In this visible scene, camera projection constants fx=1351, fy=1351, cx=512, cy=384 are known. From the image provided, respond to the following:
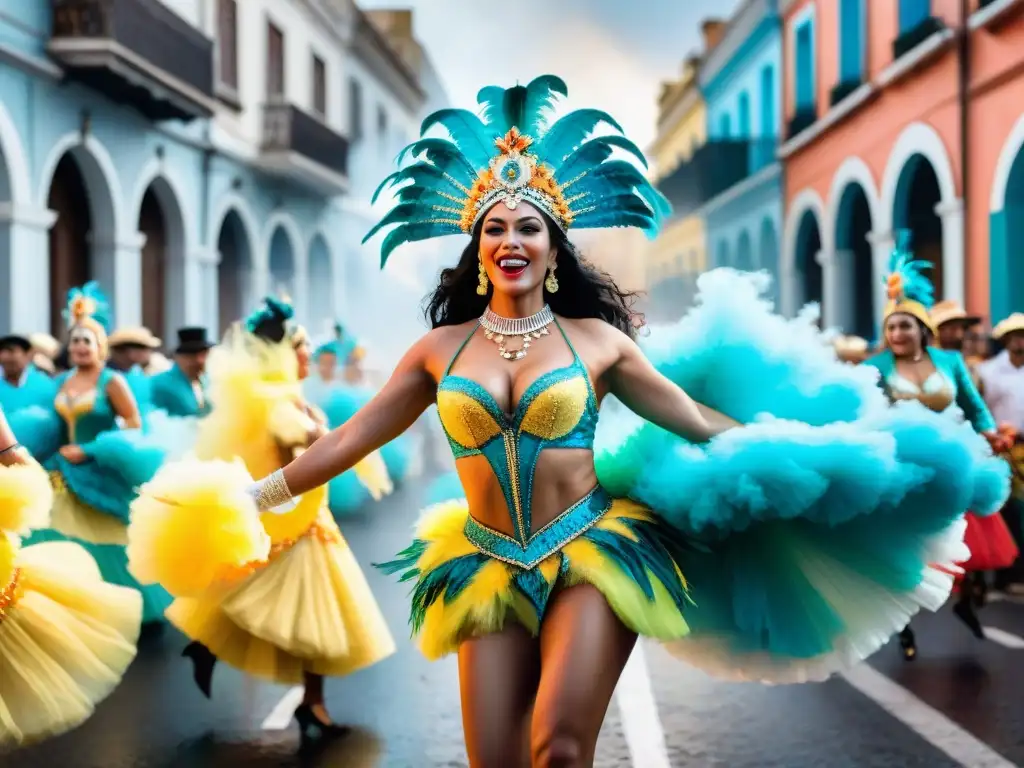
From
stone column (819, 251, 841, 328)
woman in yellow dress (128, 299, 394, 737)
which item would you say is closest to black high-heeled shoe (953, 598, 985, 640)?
woman in yellow dress (128, 299, 394, 737)

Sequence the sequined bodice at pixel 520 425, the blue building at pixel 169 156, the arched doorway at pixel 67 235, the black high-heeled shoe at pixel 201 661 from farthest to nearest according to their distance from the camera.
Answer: the arched doorway at pixel 67 235
the blue building at pixel 169 156
the black high-heeled shoe at pixel 201 661
the sequined bodice at pixel 520 425

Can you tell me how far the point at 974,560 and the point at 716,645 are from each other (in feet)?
13.7

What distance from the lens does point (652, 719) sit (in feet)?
21.0

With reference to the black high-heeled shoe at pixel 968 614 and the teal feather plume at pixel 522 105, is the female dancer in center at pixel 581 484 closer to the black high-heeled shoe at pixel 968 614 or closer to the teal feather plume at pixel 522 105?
the teal feather plume at pixel 522 105

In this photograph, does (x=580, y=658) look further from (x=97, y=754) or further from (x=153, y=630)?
(x=153, y=630)

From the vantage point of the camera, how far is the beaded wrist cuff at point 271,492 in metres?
4.14

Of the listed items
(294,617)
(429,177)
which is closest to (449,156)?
(429,177)

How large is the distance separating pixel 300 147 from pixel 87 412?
19658 mm

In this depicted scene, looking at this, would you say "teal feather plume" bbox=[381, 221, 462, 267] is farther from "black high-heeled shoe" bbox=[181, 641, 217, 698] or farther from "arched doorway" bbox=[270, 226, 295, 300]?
"arched doorway" bbox=[270, 226, 295, 300]

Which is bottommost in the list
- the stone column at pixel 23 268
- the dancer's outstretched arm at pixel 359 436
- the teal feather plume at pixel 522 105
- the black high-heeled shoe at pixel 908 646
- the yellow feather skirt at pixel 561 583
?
the black high-heeled shoe at pixel 908 646

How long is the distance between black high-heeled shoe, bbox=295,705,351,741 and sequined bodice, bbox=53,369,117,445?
299cm

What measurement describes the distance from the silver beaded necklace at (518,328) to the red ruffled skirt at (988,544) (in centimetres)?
456

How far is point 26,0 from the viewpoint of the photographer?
16.7 meters

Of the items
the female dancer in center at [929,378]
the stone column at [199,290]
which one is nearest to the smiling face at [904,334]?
the female dancer in center at [929,378]
